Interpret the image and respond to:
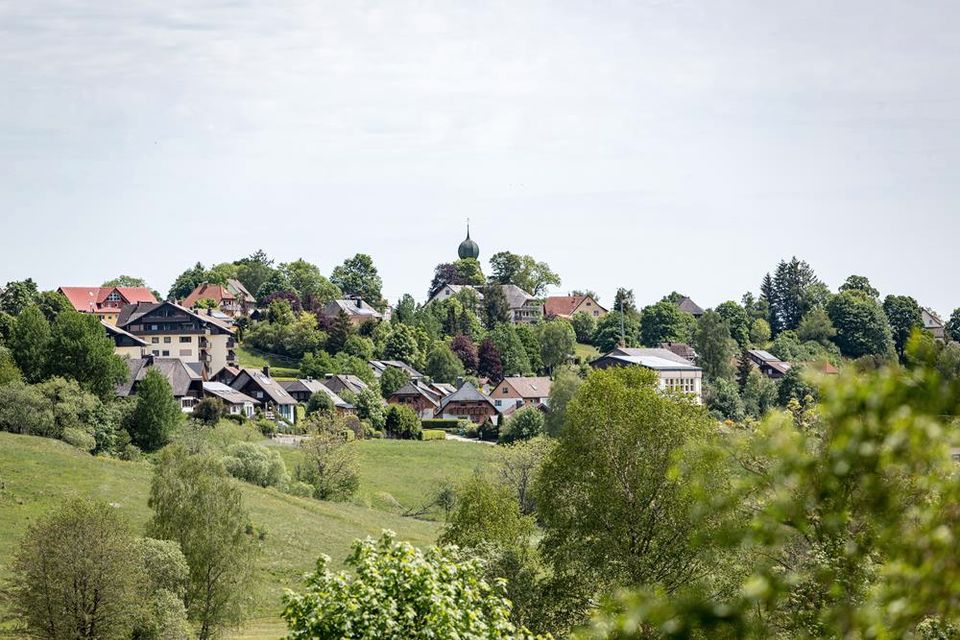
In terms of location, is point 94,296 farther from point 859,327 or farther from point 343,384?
point 859,327

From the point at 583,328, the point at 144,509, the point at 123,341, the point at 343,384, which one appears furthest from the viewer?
the point at 583,328

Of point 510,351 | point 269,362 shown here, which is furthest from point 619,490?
point 510,351

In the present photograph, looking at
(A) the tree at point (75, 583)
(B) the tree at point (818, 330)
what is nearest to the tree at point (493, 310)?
(B) the tree at point (818, 330)

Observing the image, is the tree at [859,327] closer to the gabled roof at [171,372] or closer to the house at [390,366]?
the house at [390,366]

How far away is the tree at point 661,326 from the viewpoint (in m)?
182

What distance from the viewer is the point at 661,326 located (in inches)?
7190

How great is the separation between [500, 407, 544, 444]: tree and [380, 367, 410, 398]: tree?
21852 mm

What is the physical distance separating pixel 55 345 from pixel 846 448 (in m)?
93.2

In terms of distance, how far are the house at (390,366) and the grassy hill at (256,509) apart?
54.9 m

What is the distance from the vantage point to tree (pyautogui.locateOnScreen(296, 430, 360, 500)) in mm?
79750

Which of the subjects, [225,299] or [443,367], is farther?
[225,299]

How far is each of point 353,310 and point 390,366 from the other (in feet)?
116

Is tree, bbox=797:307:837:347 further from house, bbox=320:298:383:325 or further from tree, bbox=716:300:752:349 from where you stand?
house, bbox=320:298:383:325

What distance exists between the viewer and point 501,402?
13462cm
